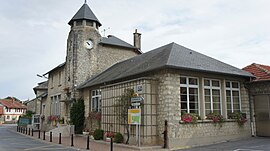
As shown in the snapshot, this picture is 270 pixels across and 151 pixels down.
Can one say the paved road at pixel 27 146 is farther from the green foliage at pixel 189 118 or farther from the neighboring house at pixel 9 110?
the neighboring house at pixel 9 110

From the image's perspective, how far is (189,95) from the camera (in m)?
13.1

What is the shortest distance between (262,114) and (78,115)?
12975mm

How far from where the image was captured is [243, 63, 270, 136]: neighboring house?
15.2m

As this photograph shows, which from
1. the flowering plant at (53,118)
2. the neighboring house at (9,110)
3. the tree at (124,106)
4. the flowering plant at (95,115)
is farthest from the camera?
the neighboring house at (9,110)

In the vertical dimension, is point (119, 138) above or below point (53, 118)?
below

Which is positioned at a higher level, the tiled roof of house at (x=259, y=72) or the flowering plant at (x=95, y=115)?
the tiled roof of house at (x=259, y=72)

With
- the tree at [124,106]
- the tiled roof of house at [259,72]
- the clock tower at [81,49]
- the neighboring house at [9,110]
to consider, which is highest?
the clock tower at [81,49]

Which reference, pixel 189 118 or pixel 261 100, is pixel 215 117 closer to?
pixel 189 118

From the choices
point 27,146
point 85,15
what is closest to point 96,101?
point 27,146

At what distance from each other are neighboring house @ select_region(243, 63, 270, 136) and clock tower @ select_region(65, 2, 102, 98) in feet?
42.5

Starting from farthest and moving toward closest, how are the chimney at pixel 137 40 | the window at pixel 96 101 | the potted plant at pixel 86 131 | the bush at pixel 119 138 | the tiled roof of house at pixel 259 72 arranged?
the chimney at pixel 137 40 < the potted plant at pixel 86 131 < the window at pixel 96 101 < the tiled roof of house at pixel 259 72 < the bush at pixel 119 138

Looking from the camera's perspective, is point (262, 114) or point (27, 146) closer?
point (27, 146)

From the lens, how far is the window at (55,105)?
1008 inches

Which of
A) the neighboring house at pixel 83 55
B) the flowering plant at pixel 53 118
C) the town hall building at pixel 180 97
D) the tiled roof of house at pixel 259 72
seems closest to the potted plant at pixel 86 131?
the town hall building at pixel 180 97
